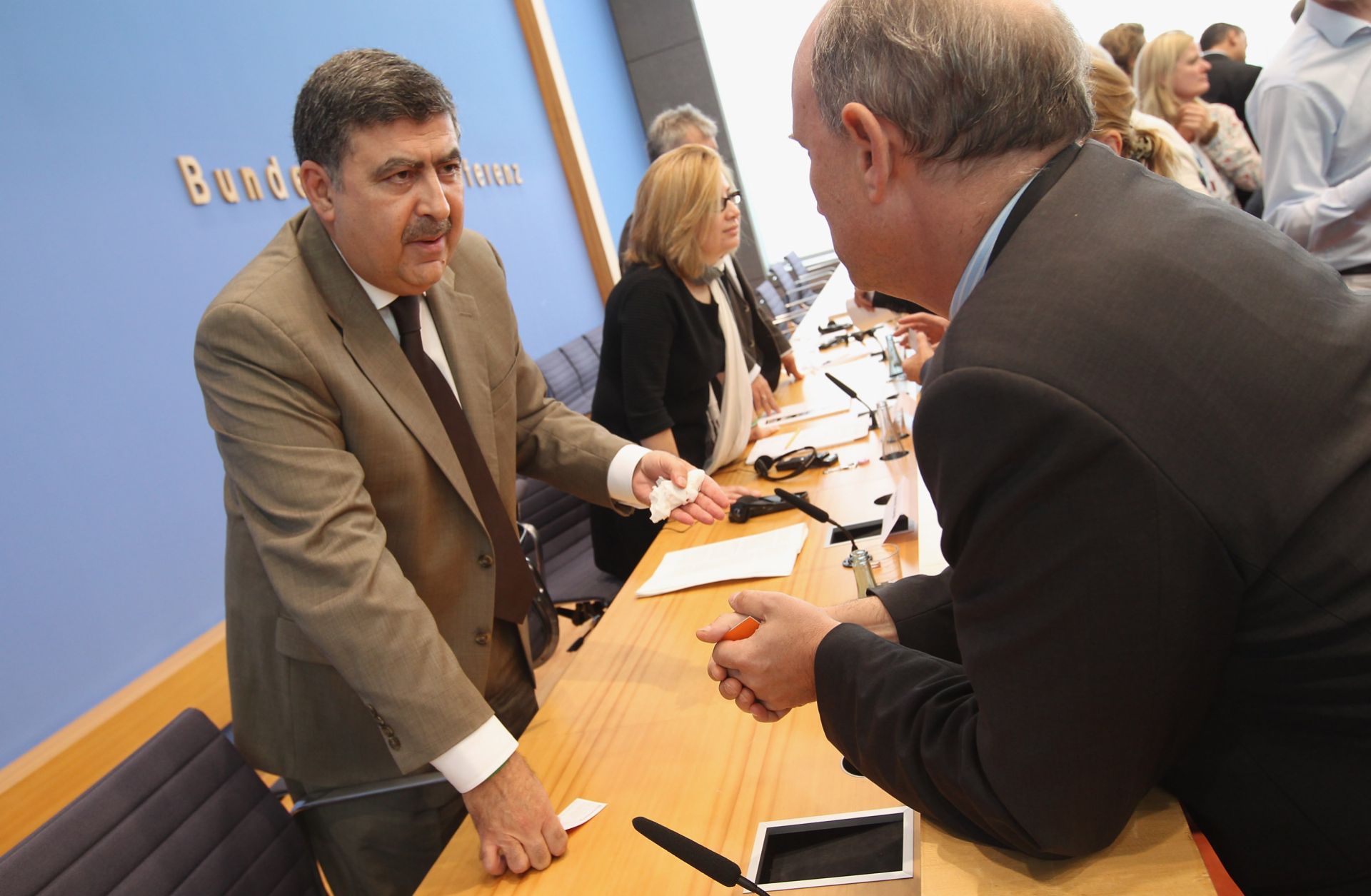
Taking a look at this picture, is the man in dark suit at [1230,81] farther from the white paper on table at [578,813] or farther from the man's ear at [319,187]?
the white paper on table at [578,813]

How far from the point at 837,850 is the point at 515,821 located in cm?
47

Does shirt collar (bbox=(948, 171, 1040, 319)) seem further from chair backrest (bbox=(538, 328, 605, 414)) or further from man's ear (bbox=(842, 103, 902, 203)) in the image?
chair backrest (bbox=(538, 328, 605, 414))

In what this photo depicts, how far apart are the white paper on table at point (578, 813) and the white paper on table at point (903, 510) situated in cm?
84

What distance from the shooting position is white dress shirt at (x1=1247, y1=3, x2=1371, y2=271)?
2.96 m

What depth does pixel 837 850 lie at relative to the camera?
1158 mm

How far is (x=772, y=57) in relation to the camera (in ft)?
34.1

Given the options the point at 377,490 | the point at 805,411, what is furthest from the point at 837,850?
the point at 805,411

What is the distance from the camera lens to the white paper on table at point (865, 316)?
4.38m

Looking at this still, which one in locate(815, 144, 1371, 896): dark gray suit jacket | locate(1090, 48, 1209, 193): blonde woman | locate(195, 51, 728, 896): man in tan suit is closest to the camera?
locate(815, 144, 1371, 896): dark gray suit jacket

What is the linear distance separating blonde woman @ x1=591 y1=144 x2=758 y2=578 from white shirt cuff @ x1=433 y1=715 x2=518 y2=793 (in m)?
1.58

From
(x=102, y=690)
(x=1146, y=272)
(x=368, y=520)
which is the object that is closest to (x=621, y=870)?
(x=368, y=520)

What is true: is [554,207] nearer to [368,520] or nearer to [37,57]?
[37,57]

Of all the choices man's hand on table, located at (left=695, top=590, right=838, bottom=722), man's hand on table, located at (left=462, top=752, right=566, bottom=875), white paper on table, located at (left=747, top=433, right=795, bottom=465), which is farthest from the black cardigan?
man's hand on table, located at (left=695, top=590, right=838, bottom=722)

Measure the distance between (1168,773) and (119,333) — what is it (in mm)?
3256
